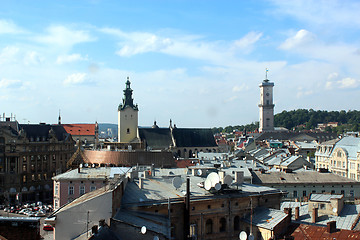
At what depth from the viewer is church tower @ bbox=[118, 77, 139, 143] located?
10844 centimetres

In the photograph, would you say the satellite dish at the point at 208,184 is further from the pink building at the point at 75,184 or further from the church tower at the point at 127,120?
the church tower at the point at 127,120

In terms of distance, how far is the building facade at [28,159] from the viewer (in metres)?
74.9

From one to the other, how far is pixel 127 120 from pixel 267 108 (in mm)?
82761

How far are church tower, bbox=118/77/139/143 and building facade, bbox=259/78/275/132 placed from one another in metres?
80.2

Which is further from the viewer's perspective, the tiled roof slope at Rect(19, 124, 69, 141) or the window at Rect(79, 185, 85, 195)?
the tiled roof slope at Rect(19, 124, 69, 141)

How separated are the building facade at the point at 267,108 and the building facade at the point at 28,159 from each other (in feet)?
344

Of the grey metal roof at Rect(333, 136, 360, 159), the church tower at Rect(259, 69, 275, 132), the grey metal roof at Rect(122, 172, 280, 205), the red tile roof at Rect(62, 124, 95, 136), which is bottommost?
the grey metal roof at Rect(122, 172, 280, 205)

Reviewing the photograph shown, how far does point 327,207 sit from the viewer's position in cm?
3303

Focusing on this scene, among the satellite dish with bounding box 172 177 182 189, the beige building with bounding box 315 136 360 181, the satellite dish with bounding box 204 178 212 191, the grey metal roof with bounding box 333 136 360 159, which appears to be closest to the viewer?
the satellite dish with bounding box 172 177 182 189

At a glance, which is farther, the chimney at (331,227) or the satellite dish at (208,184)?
the satellite dish at (208,184)

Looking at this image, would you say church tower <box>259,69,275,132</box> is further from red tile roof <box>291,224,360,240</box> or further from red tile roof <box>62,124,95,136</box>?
red tile roof <box>291,224,360,240</box>

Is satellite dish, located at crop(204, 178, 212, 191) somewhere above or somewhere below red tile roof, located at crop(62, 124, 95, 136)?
below

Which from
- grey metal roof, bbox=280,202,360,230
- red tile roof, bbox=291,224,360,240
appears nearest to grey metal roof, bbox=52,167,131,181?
grey metal roof, bbox=280,202,360,230

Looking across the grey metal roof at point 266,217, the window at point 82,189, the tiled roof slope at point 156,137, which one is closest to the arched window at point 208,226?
the grey metal roof at point 266,217
